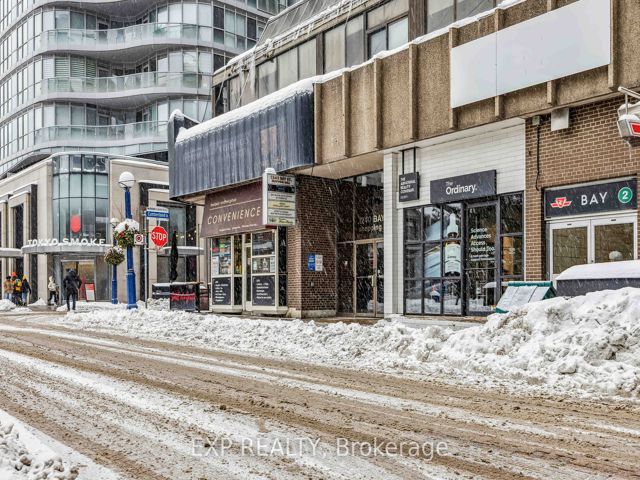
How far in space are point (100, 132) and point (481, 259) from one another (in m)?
37.2

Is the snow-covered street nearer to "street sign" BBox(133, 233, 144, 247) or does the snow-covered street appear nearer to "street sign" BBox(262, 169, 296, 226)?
"street sign" BBox(262, 169, 296, 226)

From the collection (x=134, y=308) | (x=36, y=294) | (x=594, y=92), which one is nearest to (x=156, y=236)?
(x=134, y=308)

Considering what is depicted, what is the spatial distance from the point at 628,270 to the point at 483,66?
590 cm

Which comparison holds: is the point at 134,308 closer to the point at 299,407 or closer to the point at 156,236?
the point at 156,236

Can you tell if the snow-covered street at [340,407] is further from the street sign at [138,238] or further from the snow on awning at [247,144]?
the street sign at [138,238]

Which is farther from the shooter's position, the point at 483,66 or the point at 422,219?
the point at 422,219

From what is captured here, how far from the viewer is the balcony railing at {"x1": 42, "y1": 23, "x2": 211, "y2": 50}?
1735 inches

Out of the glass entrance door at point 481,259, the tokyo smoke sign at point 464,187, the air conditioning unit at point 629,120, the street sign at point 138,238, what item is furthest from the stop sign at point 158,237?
the air conditioning unit at point 629,120

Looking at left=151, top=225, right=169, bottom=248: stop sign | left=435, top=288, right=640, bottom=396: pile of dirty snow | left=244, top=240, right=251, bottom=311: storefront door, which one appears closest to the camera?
left=435, top=288, right=640, bottom=396: pile of dirty snow

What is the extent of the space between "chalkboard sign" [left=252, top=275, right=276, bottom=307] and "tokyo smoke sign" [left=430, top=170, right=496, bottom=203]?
6671 millimetres

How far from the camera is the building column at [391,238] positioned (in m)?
17.1

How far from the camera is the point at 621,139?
40.4 ft

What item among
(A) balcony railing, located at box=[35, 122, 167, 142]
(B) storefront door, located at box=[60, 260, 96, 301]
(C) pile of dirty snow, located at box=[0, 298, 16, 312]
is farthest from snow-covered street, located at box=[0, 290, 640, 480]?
(A) balcony railing, located at box=[35, 122, 167, 142]

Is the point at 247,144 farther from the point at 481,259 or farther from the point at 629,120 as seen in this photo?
the point at 629,120
